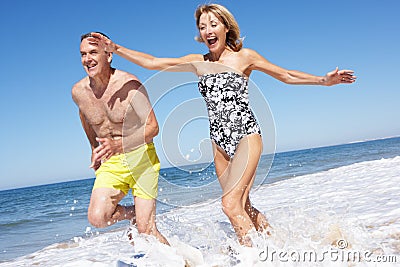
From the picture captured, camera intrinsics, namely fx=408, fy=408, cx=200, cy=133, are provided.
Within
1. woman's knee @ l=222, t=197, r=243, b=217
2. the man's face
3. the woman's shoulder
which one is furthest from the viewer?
the woman's shoulder

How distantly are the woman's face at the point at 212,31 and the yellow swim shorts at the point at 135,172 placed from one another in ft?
3.95

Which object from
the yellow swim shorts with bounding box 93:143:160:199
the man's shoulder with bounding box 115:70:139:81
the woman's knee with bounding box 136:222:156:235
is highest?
the man's shoulder with bounding box 115:70:139:81

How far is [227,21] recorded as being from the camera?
4086 mm

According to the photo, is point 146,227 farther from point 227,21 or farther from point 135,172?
point 227,21

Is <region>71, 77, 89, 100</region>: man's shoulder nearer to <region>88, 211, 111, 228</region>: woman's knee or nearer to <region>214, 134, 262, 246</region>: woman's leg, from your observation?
<region>88, 211, 111, 228</region>: woman's knee

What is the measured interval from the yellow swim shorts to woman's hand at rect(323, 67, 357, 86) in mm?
1880

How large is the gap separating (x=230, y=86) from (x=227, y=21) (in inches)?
26.1

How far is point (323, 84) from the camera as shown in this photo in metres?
4.05

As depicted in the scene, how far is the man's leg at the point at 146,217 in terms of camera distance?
398cm

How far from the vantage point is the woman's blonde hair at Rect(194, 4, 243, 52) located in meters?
4.07

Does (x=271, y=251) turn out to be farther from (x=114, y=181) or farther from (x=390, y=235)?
(x=114, y=181)

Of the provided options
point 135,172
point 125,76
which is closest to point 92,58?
point 125,76

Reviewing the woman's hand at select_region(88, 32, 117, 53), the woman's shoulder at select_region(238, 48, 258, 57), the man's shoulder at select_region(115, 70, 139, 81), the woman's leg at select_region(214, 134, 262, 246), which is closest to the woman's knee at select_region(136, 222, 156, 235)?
the woman's leg at select_region(214, 134, 262, 246)

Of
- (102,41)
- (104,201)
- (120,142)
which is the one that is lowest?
(104,201)
